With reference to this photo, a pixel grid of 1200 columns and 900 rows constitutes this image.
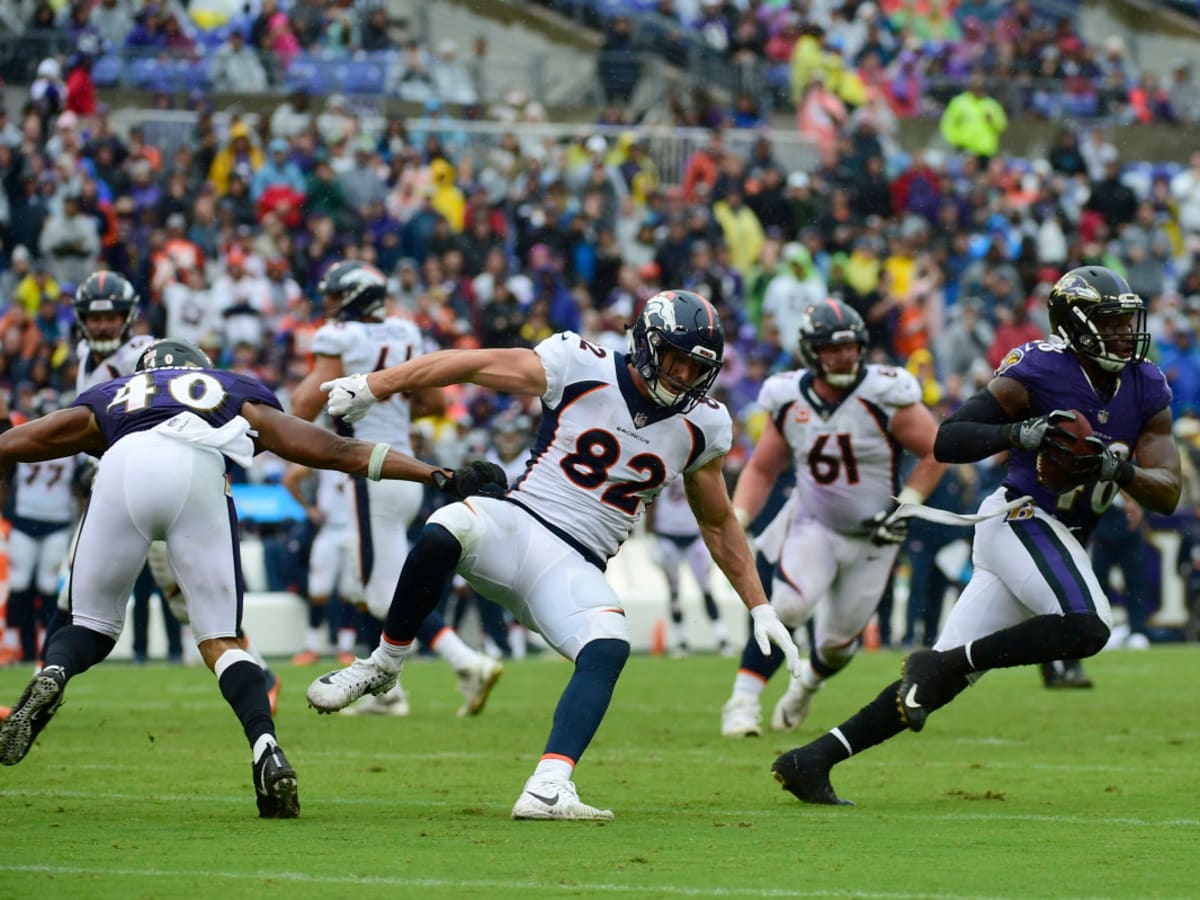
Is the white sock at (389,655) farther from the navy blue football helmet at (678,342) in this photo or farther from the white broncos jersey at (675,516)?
the white broncos jersey at (675,516)

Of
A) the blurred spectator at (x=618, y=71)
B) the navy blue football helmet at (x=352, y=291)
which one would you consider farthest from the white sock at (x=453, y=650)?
the blurred spectator at (x=618, y=71)

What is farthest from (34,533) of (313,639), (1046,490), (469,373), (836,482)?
(1046,490)

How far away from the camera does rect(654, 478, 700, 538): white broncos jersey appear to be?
54.3 feet

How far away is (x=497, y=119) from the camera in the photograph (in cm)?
2305

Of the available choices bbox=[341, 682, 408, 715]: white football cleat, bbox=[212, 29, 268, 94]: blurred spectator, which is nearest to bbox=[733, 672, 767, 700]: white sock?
bbox=[341, 682, 408, 715]: white football cleat

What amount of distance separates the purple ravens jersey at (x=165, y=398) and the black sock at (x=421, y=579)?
72 cm

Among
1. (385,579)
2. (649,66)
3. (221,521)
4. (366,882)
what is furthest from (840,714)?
(649,66)

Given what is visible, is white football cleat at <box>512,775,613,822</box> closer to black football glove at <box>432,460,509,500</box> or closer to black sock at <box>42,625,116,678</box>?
black football glove at <box>432,460,509,500</box>

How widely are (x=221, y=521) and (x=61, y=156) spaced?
504 inches

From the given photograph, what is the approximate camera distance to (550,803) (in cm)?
643

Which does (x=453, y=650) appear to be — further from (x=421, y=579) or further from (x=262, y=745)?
(x=262, y=745)

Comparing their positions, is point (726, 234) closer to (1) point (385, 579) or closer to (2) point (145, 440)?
(1) point (385, 579)

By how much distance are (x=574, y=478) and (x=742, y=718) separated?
3310 mm

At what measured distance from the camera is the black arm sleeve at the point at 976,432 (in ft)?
22.8
